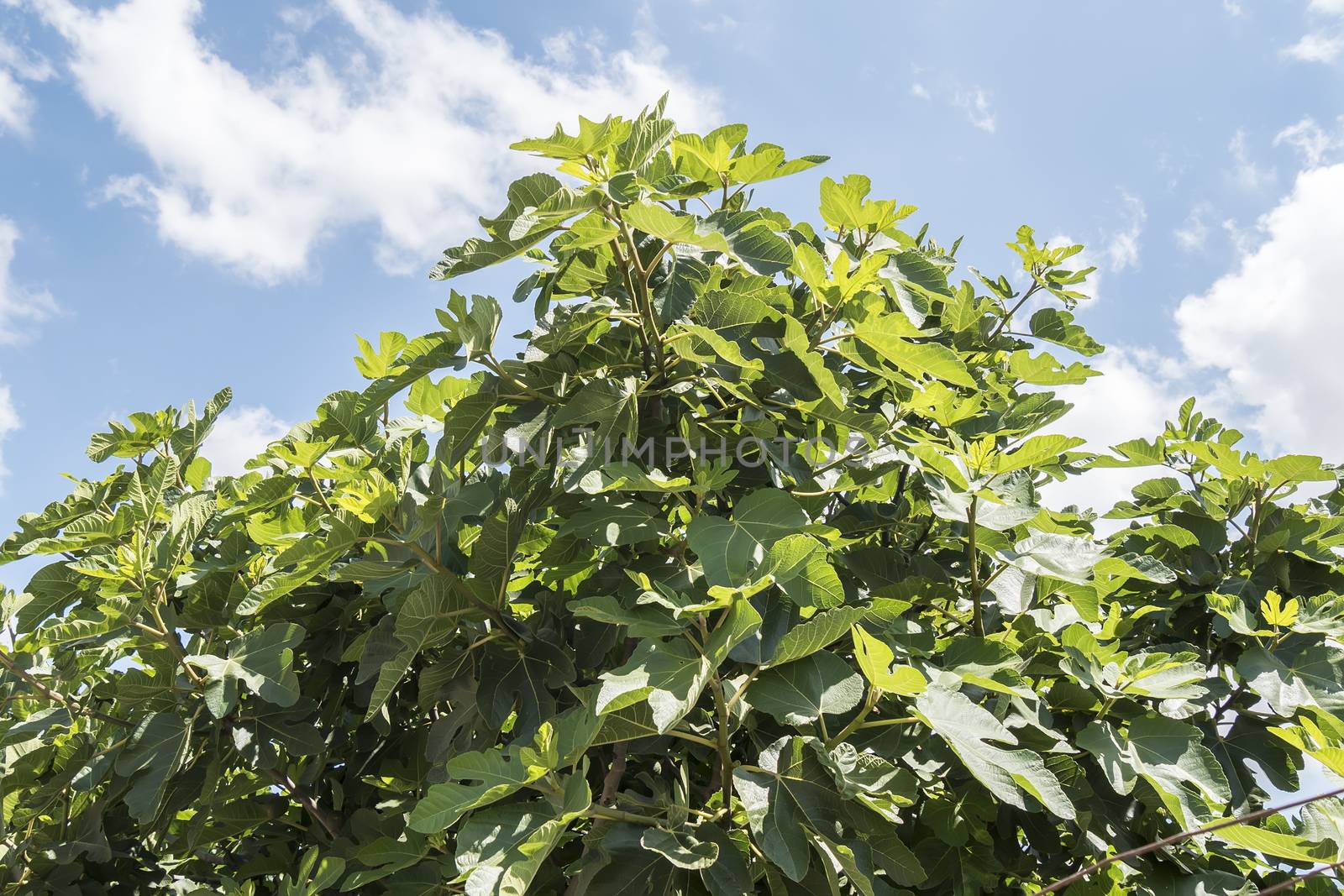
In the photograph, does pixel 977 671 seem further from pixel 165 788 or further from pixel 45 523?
pixel 45 523

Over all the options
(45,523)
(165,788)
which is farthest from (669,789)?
(45,523)

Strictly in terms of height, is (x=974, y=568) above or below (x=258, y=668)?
below

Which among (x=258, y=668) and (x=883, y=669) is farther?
(x=258, y=668)

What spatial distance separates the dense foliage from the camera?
1658 millimetres

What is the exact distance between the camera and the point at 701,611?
5.16 feet

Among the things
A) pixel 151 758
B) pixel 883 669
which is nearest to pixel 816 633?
pixel 883 669

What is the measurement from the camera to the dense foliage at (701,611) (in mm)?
1658

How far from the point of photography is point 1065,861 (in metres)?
2.29

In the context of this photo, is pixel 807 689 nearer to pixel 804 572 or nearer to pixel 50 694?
pixel 804 572

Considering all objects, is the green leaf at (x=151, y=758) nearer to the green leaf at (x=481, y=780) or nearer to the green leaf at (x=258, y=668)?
the green leaf at (x=258, y=668)

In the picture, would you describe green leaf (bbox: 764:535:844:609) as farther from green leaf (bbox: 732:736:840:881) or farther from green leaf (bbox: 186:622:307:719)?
green leaf (bbox: 186:622:307:719)

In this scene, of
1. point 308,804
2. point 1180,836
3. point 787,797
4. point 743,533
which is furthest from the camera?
point 308,804

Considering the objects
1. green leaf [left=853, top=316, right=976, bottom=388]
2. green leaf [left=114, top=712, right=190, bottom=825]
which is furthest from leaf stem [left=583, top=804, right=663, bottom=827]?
green leaf [left=114, top=712, right=190, bottom=825]

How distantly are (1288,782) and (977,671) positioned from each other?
1.11 meters
